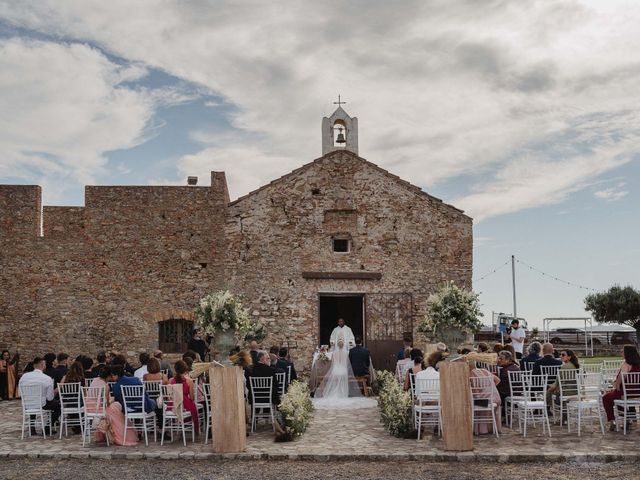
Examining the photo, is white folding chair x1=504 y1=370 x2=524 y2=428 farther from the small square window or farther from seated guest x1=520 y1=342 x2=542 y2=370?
the small square window

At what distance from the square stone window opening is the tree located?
26664 millimetres

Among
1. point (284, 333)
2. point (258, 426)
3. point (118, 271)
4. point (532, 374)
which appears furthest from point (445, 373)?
point (118, 271)

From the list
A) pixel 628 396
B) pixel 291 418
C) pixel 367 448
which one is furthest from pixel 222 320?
pixel 628 396

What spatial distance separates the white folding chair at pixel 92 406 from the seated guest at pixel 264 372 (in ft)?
8.33

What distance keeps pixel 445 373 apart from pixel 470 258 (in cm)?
1070

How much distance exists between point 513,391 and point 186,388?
19.0ft

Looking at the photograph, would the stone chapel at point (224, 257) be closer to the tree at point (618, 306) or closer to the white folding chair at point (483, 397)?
the white folding chair at point (483, 397)

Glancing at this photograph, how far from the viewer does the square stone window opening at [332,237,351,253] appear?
796 inches

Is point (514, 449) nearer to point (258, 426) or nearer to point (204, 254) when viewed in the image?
point (258, 426)

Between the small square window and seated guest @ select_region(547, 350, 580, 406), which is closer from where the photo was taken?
seated guest @ select_region(547, 350, 580, 406)

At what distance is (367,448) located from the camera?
10.2 meters

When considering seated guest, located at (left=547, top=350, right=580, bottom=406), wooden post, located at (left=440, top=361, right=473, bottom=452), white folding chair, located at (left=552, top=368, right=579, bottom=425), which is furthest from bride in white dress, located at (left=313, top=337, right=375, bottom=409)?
wooden post, located at (left=440, top=361, right=473, bottom=452)

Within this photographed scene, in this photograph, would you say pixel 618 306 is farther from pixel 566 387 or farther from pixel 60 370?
pixel 60 370

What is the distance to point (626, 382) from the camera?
11070 mm
